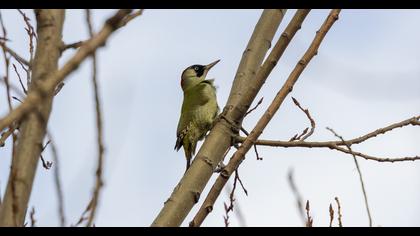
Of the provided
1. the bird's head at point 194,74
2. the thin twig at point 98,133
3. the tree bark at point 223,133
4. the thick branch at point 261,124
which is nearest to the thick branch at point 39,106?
the thin twig at point 98,133

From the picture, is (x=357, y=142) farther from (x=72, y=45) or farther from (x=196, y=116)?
(x=196, y=116)

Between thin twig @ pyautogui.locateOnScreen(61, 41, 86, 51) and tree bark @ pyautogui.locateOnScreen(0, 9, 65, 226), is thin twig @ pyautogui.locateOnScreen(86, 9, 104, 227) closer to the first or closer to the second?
tree bark @ pyautogui.locateOnScreen(0, 9, 65, 226)

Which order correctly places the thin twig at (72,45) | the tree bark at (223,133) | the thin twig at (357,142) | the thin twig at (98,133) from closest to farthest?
the thin twig at (98,133) → the thin twig at (72,45) → the tree bark at (223,133) → the thin twig at (357,142)

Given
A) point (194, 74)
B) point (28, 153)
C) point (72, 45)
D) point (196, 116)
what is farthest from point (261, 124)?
point (194, 74)

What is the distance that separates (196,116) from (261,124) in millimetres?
3634

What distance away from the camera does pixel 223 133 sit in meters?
3.93

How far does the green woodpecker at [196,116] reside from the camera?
659 centimetres

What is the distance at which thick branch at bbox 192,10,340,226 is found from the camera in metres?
2.92

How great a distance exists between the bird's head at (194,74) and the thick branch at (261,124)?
4723mm

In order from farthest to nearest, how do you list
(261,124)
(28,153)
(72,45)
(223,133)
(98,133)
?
(223,133) < (261,124) < (72,45) < (28,153) < (98,133)

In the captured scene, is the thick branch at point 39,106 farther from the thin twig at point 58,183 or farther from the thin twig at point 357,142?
the thin twig at point 357,142

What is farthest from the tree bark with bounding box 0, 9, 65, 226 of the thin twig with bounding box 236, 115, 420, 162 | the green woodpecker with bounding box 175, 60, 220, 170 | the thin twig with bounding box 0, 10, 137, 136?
the green woodpecker with bounding box 175, 60, 220, 170

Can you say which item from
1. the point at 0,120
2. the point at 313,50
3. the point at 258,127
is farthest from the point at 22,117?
the point at 313,50
